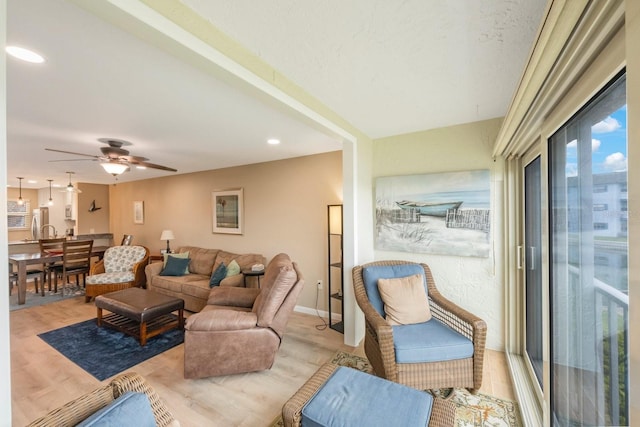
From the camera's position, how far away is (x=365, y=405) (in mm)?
1316

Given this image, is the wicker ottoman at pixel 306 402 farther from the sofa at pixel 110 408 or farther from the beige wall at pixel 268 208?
the beige wall at pixel 268 208

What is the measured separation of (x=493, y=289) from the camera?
2535 mm

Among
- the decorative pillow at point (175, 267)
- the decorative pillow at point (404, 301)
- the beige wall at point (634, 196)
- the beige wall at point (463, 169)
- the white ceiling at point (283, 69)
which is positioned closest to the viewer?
the beige wall at point (634, 196)

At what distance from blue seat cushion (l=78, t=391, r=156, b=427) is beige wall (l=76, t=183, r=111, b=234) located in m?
7.62

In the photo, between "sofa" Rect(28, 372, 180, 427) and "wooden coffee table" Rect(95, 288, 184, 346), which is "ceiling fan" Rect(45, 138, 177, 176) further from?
"sofa" Rect(28, 372, 180, 427)

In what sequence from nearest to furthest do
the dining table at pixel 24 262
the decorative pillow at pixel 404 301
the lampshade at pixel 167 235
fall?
the decorative pillow at pixel 404 301, the dining table at pixel 24 262, the lampshade at pixel 167 235

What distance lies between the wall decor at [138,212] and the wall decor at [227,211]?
2.61m

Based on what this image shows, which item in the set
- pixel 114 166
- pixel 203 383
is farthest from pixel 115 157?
pixel 203 383

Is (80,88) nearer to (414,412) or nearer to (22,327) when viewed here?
(414,412)

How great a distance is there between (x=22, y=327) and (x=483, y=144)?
5898 mm

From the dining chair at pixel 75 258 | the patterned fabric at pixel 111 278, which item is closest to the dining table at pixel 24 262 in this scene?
the dining chair at pixel 75 258

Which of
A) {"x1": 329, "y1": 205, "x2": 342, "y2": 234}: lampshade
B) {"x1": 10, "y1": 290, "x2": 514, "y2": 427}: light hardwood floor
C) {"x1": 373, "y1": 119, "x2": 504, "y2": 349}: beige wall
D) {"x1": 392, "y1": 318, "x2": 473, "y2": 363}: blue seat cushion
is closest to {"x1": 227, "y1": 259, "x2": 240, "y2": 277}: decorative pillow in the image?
{"x1": 10, "y1": 290, "x2": 514, "y2": 427}: light hardwood floor

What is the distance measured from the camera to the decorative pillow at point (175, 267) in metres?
4.41

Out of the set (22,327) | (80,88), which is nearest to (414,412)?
(80,88)
